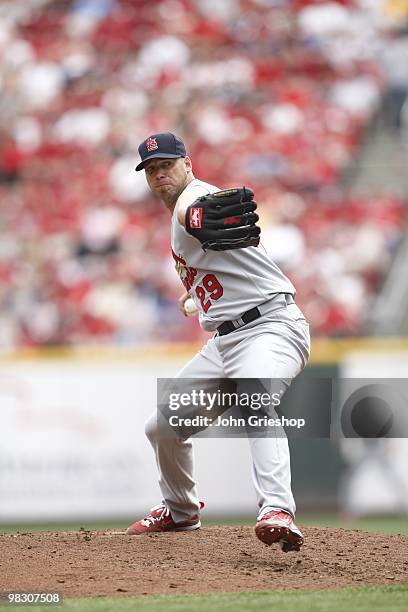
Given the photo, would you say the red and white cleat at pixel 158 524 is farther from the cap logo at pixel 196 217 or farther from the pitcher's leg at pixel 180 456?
the cap logo at pixel 196 217

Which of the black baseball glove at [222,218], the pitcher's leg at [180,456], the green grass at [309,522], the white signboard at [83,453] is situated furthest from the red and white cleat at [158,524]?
the white signboard at [83,453]

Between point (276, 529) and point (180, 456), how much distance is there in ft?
3.32

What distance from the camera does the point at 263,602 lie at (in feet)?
12.4

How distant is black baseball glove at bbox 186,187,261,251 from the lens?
4230mm

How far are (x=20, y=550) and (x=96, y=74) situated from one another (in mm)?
9205

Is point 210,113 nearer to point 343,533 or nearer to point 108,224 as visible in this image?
point 108,224

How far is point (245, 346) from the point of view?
4.56m

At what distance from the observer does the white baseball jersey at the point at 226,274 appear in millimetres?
4551

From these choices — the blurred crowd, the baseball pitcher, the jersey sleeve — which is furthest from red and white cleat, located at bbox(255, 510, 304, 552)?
the blurred crowd

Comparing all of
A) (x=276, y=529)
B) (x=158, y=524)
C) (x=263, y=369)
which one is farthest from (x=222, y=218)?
(x=158, y=524)

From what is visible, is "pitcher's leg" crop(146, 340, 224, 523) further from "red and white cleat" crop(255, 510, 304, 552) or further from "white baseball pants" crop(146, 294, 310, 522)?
"red and white cleat" crop(255, 510, 304, 552)

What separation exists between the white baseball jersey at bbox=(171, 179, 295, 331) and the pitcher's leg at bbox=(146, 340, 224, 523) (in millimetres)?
203

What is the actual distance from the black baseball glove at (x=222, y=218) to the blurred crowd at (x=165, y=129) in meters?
5.61

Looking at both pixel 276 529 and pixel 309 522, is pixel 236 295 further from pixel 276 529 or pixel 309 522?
pixel 309 522
